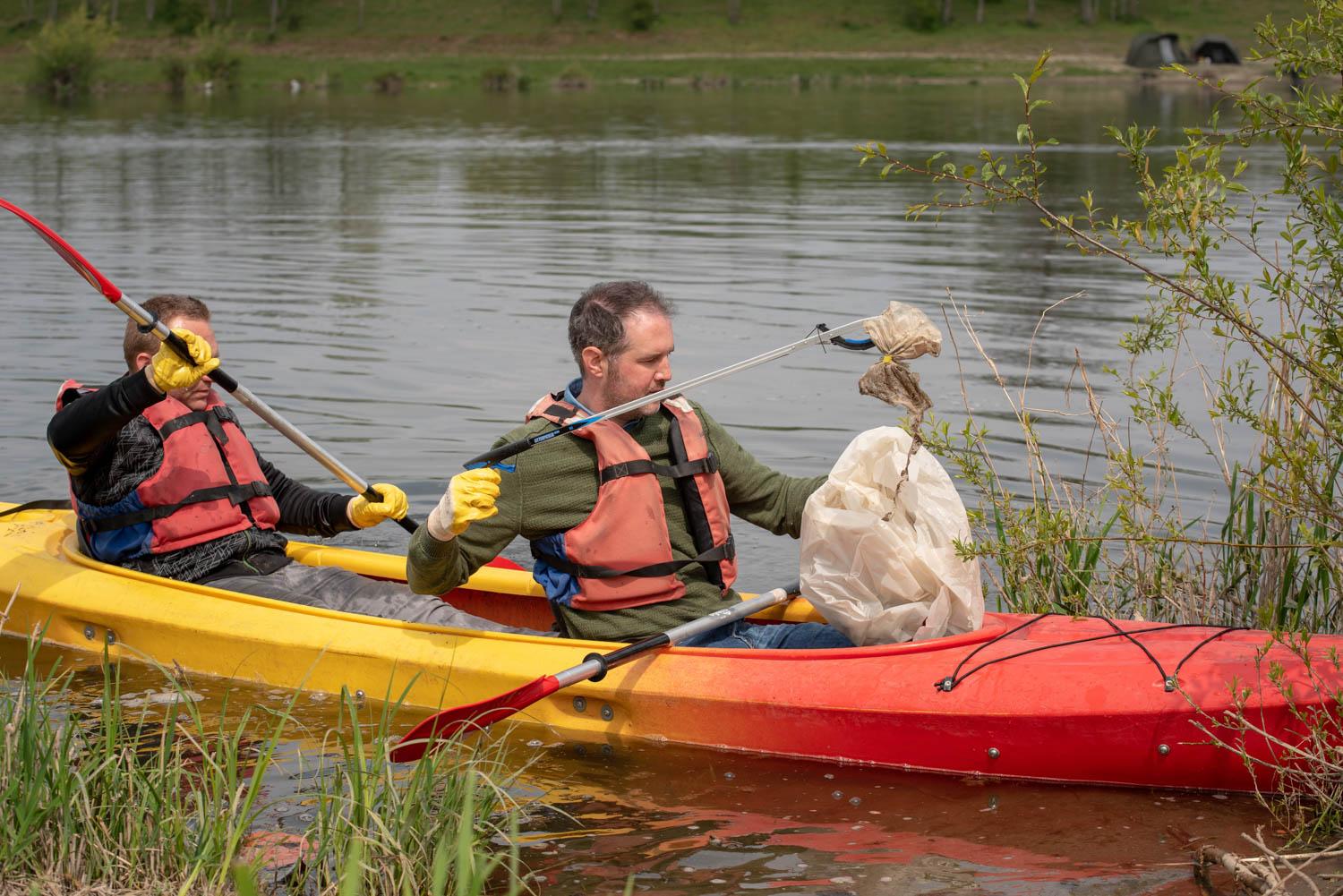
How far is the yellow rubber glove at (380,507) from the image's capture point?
510cm

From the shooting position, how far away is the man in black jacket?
16.1ft

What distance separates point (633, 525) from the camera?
4.32 meters

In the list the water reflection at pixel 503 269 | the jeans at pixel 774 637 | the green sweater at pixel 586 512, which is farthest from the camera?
the water reflection at pixel 503 269

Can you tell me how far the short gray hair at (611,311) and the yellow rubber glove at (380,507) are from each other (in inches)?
45.1

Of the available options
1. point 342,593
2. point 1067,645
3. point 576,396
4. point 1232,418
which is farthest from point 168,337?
point 1232,418

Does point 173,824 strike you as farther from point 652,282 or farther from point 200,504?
point 652,282

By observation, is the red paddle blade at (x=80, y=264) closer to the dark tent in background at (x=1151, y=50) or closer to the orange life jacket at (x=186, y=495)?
the orange life jacket at (x=186, y=495)

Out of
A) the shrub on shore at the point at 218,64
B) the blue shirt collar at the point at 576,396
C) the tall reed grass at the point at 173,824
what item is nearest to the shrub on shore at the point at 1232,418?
the blue shirt collar at the point at 576,396

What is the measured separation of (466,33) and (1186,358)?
1851 inches

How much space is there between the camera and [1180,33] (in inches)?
2046

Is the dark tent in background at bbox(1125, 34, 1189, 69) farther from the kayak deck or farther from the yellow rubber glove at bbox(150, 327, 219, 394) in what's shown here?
the yellow rubber glove at bbox(150, 327, 219, 394)

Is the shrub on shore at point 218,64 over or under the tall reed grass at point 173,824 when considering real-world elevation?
over

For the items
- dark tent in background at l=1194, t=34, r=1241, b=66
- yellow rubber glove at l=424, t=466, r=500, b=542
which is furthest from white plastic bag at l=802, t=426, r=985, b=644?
dark tent in background at l=1194, t=34, r=1241, b=66

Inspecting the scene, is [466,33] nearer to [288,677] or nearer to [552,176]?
[552,176]
